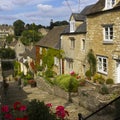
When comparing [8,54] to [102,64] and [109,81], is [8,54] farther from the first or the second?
[109,81]

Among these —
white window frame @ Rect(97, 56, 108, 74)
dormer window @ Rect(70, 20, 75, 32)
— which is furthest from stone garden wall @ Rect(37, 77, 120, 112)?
dormer window @ Rect(70, 20, 75, 32)

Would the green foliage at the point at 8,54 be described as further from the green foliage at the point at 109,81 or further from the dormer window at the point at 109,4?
the green foliage at the point at 109,81

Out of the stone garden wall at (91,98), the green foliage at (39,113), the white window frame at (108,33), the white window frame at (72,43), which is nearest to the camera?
the green foliage at (39,113)

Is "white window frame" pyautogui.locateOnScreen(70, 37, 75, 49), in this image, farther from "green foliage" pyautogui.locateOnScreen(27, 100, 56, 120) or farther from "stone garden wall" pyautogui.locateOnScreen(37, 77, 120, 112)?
"green foliage" pyautogui.locateOnScreen(27, 100, 56, 120)

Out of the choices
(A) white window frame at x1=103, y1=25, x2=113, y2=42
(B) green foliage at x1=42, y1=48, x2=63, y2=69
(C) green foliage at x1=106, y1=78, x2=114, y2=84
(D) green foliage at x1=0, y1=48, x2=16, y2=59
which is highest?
(A) white window frame at x1=103, y1=25, x2=113, y2=42

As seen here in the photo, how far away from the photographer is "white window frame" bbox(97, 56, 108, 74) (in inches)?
934

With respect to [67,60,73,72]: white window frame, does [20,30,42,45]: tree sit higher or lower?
higher

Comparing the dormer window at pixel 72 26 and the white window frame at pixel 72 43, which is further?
the white window frame at pixel 72 43

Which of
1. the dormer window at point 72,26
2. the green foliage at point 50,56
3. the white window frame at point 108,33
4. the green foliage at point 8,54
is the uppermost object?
the dormer window at point 72,26

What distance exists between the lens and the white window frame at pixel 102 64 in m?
23.7

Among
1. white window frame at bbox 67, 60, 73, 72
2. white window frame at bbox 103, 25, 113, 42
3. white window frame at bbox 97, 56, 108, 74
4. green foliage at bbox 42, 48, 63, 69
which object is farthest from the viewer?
green foliage at bbox 42, 48, 63, 69

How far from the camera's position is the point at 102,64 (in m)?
24.3

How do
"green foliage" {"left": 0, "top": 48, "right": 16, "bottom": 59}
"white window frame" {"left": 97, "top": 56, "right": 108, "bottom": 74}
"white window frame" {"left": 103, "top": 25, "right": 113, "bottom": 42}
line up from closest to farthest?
"white window frame" {"left": 103, "top": 25, "right": 113, "bottom": 42}
"white window frame" {"left": 97, "top": 56, "right": 108, "bottom": 74}
"green foliage" {"left": 0, "top": 48, "right": 16, "bottom": 59}

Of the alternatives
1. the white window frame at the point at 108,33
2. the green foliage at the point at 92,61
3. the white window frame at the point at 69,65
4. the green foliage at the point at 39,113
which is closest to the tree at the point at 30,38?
the white window frame at the point at 69,65
